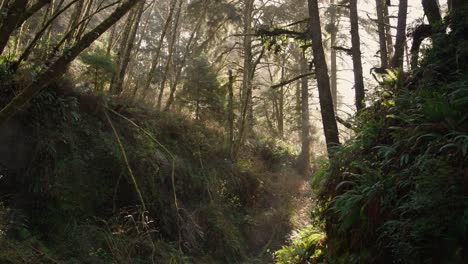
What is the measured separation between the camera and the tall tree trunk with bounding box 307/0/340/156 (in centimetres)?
871

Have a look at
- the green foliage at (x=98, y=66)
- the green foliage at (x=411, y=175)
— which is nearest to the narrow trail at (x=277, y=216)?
the green foliage at (x=411, y=175)

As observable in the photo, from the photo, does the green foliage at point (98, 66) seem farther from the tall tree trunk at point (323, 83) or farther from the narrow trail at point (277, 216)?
the narrow trail at point (277, 216)

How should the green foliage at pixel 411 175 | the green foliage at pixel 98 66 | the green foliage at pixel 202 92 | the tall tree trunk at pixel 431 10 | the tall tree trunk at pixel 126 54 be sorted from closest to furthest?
Answer: the green foliage at pixel 411 175 < the tall tree trunk at pixel 431 10 < the green foliage at pixel 98 66 < the tall tree trunk at pixel 126 54 < the green foliage at pixel 202 92

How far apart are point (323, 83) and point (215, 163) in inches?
218

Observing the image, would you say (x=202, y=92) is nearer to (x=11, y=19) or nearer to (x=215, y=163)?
(x=215, y=163)

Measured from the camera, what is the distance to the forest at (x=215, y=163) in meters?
3.96

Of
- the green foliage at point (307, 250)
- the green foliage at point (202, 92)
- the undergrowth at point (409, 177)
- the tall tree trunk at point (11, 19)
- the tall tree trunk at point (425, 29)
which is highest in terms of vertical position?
the green foliage at point (202, 92)

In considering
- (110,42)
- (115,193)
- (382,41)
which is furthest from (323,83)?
(110,42)

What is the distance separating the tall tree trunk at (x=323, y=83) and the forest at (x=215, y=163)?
0.03m

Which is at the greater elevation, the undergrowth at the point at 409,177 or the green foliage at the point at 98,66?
the green foliage at the point at 98,66

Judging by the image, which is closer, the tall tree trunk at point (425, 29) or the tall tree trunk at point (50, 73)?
the tall tree trunk at point (50, 73)

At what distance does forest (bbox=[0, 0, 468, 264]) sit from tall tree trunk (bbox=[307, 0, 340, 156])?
0.11 feet

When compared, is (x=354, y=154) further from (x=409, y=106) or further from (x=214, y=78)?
(x=214, y=78)

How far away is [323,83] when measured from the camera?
29.7ft
